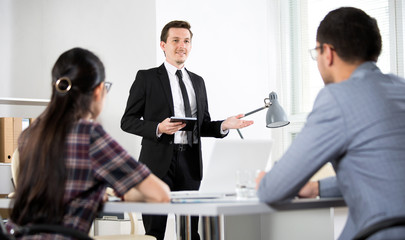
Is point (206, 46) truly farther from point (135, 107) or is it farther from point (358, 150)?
point (358, 150)

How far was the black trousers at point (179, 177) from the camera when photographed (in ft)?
11.3

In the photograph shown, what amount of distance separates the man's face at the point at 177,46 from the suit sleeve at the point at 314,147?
2268 mm

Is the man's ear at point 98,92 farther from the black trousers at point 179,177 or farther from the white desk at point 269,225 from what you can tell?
the black trousers at point 179,177

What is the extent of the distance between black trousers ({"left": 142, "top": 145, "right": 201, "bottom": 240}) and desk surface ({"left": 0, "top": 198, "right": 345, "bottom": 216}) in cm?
160

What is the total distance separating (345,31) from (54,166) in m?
0.98

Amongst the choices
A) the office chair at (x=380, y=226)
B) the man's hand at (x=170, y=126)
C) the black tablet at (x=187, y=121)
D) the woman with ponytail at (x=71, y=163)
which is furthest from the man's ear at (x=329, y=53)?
the man's hand at (x=170, y=126)

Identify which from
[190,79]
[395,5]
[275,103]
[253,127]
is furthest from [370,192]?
[253,127]

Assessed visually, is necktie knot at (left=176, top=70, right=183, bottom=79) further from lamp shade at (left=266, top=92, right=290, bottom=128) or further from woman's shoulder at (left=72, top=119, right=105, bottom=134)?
woman's shoulder at (left=72, top=119, right=105, bottom=134)

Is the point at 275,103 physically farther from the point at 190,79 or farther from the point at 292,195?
the point at 292,195

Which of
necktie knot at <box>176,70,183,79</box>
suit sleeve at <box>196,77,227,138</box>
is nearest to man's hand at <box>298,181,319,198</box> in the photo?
suit sleeve at <box>196,77,227,138</box>

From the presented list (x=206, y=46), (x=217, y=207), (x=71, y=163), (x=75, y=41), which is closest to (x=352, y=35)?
(x=217, y=207)

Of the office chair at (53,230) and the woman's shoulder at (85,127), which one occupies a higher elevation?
the woman's shoulder at (85,127)

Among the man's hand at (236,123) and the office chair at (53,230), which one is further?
the man's hand at (236,123)

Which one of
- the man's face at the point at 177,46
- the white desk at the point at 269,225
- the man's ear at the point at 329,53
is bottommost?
the white desk at the point at 269,225
